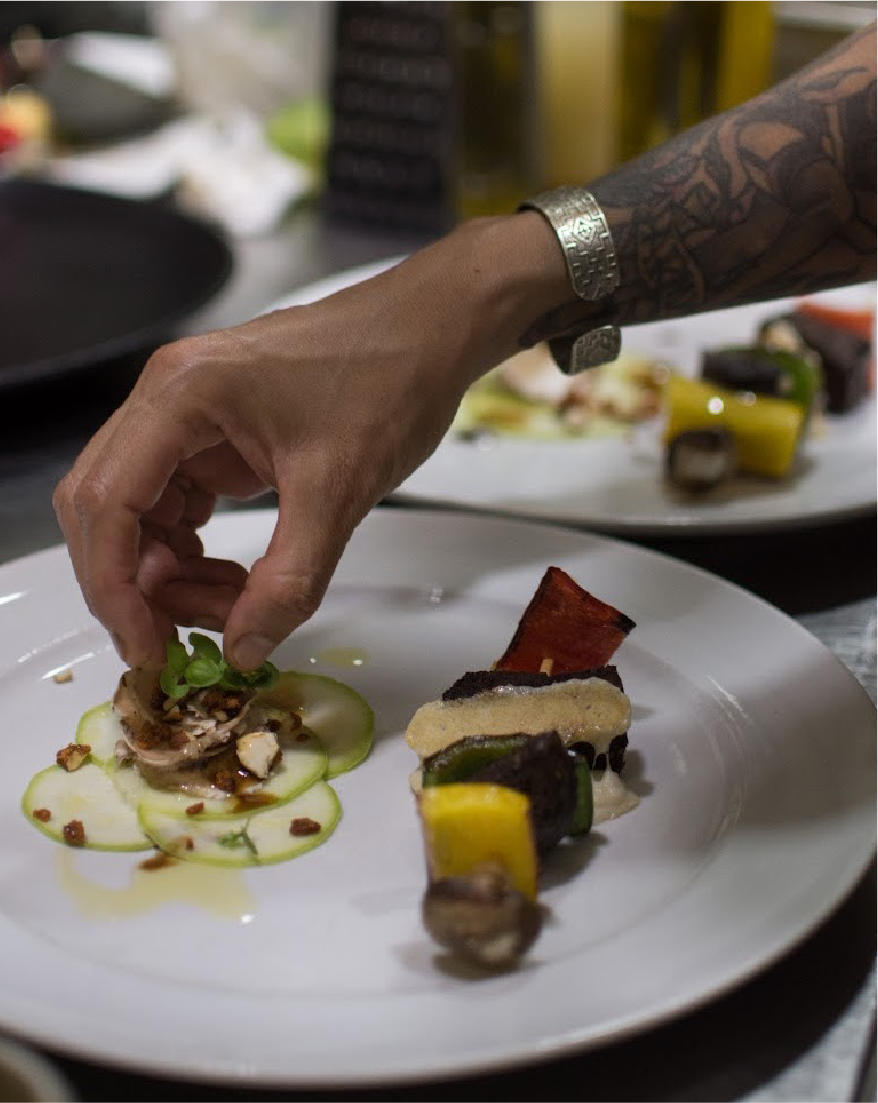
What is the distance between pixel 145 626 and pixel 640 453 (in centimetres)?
91

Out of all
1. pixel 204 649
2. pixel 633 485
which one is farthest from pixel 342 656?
pixel 633 485

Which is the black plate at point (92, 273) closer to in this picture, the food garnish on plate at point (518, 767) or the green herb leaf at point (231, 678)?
the green herb leaf at point (231, 678)

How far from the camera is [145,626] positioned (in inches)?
48.6

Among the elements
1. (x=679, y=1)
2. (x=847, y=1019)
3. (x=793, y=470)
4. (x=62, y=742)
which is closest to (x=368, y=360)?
(x=62, y=742)

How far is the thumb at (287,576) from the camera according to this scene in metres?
1.20

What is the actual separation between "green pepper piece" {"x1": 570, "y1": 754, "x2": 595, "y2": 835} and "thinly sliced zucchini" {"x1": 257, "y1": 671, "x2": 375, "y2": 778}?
0.24 metres

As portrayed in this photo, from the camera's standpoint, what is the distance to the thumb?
1.20 meters

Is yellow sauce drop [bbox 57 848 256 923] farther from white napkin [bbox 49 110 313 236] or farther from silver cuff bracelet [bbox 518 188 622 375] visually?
white napkin [bbox 49 110 313 236]

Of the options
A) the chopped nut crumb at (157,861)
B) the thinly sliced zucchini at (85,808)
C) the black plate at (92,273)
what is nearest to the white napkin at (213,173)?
the black plate at (92,273)

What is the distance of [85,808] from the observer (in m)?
1.21

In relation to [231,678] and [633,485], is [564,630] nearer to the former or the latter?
[231,678]

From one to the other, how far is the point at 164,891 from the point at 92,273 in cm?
165

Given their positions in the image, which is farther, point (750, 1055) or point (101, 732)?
point (101, 732)

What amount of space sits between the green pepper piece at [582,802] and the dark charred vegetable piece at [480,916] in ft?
0.50
